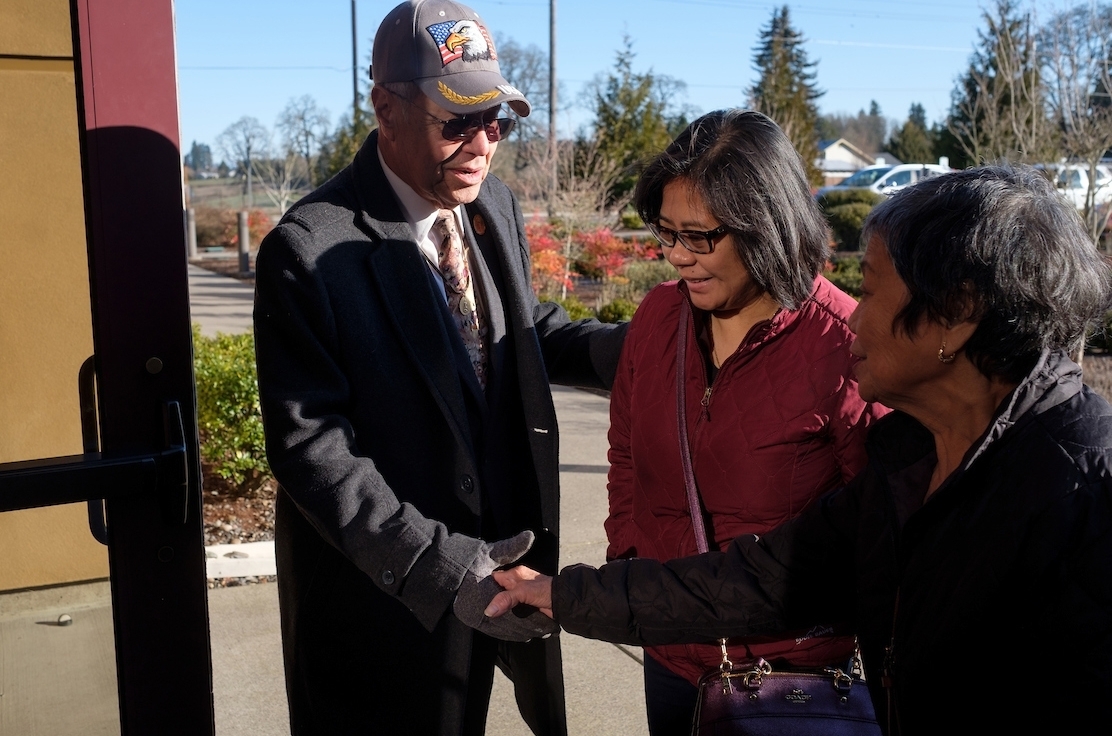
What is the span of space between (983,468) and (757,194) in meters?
0.80

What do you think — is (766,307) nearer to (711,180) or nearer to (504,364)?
(711,180)

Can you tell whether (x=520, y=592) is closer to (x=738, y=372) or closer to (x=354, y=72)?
(x=738, y=372)

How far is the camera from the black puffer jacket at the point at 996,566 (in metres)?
1.38

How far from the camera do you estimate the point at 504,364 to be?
2.42 meters

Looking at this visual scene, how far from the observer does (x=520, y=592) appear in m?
2.12

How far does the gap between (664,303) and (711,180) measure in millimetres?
354

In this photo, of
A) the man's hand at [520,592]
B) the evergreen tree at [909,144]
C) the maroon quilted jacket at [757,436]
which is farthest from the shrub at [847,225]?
the evergreen tree at [909,144]

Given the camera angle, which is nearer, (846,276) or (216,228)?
(846,276)

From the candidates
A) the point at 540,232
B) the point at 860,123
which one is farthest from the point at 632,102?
the point at 860,123

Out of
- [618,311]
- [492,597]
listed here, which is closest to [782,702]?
[492,597]

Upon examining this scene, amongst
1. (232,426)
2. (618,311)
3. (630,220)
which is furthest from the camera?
(630,220)

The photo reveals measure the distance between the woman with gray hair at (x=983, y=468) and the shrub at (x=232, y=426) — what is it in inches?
174

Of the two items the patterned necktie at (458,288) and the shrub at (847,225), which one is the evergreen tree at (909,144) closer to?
the shrub at (847,225)

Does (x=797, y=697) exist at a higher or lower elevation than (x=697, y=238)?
lower
